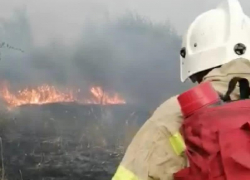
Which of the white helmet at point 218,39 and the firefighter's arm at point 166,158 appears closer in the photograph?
the firefighter's arm at point 166,158

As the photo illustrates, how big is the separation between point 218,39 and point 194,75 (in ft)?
0.47

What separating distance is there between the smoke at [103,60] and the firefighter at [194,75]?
1.38 metres

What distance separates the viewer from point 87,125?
317cm

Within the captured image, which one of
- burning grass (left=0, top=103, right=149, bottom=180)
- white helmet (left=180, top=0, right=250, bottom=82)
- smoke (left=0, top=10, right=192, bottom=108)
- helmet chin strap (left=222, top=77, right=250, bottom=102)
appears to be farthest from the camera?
smoke (left=0, top=10, right=192, bottom=108)

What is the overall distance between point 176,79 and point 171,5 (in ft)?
1.40

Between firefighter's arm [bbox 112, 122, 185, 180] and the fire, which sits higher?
firefighter's arm [bbox 112, 122, 185, 180]

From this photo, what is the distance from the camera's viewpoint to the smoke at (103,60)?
319cm

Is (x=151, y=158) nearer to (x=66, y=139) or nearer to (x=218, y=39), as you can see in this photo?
(x=218, y=39)

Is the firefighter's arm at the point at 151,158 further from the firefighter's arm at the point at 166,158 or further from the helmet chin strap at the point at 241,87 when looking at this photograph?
the helmet chin strap at the point at 241,87

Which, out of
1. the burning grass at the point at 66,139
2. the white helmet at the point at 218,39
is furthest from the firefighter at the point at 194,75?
the burning grass at the point at 66,139

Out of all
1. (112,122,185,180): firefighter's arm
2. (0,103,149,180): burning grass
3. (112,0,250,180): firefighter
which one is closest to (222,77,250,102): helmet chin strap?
(112,0,250,180): firefighter

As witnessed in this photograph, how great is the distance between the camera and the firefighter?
4.81 feet

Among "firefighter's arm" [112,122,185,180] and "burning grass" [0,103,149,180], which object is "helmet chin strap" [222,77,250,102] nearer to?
"firefighter's arm" [112,122,185,180]

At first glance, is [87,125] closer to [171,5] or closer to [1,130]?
[1,130]
